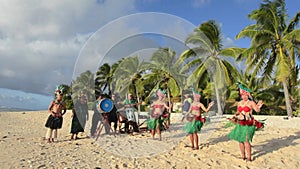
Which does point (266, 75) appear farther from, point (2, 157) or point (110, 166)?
point (2, 157)

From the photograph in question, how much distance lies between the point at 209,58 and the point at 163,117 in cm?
1421

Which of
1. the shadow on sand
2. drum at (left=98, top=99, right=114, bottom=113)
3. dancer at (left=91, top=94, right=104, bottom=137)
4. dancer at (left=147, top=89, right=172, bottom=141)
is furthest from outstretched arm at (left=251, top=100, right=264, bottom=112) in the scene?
dancer at (left=91, top=94, right=104, bottom=137)

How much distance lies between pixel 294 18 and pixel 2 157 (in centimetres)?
2050

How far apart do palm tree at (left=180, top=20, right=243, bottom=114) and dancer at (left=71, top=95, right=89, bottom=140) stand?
40.2 ft

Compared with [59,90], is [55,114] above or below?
below

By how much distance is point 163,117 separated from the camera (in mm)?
8539

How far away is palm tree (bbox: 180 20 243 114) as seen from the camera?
2078 centimetres

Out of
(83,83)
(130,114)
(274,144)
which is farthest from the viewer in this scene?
(130,114)

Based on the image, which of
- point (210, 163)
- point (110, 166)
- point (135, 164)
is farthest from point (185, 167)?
point (110, 166)

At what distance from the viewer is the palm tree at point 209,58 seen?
20.8 meters

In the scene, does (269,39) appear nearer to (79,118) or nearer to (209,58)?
(209,58)

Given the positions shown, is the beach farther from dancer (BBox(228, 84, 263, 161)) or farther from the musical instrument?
the musical instrument

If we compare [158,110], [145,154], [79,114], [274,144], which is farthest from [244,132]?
[79,114]

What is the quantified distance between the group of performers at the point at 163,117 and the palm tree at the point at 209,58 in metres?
11.8
